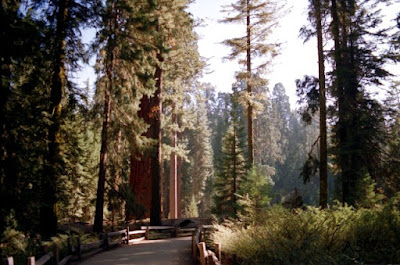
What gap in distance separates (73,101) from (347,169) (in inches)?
569

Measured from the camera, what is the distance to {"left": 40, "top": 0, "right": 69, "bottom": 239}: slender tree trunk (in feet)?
37.2

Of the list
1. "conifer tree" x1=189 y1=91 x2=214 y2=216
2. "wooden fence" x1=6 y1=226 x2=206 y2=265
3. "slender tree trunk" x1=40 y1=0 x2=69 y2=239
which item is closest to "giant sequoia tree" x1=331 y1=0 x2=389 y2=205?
"wooden fence" x1=6 y1=226 x2=206 y2=265

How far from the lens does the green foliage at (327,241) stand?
625cm

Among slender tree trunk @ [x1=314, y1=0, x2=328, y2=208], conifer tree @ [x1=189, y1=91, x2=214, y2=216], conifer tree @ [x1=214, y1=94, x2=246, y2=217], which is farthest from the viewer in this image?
conifer tree @ [x1=189, y1=91, x2=214, y2=216]

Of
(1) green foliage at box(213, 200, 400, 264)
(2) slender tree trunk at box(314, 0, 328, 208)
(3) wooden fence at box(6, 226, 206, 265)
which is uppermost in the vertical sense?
(2) slender tree trunk at box(314, 0, 328, 208)

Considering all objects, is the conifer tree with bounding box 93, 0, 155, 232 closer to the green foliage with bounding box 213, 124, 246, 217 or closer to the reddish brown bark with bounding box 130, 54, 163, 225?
the reddish brown bark with bounding box 130, 54, 163, 225

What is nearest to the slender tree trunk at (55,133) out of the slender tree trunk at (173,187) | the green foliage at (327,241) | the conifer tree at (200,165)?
the green foliage at (327,241)

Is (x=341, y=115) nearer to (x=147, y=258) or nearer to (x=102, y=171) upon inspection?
(x=102, y=171)

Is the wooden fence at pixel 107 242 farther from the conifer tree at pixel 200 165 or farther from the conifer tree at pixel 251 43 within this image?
the conifer tree at pixel 200 165

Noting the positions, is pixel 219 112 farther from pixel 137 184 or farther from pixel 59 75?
pixel 59 75

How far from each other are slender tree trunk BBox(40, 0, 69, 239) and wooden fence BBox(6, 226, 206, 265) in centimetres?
129

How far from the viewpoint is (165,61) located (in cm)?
2002

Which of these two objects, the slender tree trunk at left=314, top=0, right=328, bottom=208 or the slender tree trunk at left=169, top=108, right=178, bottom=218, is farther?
the slender tree trunk at left=169, top=108, right=178, bottom=218

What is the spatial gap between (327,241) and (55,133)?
30.4 ft
